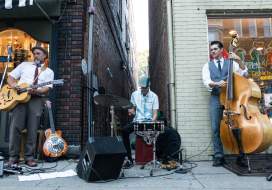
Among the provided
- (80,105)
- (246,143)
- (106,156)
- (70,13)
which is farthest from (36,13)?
(246,143)

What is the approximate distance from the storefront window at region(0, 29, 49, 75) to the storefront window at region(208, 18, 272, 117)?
379 cm

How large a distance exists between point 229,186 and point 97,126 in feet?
16.6

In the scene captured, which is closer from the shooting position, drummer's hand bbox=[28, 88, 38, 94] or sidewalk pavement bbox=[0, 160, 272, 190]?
sidewalk pavement bbox=[0, 160, 272, 190]

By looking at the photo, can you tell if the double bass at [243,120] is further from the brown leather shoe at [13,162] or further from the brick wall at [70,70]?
the brown leather shoe at [13,162]

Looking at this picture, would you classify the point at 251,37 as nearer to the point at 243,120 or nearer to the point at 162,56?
the point at 243,120

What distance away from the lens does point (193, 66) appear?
6.23 meters

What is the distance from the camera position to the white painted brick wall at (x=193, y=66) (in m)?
6.07

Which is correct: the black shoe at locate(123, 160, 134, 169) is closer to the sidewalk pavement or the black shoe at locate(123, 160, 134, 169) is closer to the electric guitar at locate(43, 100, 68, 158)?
the sidewalk pavement

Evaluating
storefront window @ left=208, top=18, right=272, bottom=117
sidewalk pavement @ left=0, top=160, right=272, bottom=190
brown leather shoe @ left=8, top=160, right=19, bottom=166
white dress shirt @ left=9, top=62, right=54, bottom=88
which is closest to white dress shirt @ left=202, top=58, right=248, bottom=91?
storefront window @ left=208, top=18, right=272, bottom=117

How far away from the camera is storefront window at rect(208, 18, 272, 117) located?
6.55m

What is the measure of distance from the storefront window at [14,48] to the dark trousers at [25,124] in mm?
1783

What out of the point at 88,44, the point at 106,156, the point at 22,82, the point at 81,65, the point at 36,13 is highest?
the point at 36,13

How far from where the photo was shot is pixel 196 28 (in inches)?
250

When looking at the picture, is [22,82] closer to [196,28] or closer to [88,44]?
[88,44]
